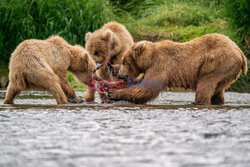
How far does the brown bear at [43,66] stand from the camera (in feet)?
18.7

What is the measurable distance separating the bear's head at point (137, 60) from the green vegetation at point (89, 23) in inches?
134

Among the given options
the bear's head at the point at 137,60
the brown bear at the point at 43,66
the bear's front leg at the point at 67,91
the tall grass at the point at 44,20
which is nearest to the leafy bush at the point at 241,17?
the tall grass at the point at 44,20

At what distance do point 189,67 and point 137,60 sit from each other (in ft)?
2.55

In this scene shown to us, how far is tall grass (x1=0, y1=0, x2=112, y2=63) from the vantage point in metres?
10.1

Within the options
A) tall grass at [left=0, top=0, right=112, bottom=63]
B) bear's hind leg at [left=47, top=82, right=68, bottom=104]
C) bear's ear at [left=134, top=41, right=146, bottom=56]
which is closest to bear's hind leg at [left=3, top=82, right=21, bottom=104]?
bear's hind leg at [left=47, top=82, right=68, bottom=104]

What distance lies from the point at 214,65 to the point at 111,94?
5.13 feet

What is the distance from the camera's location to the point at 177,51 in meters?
6.26

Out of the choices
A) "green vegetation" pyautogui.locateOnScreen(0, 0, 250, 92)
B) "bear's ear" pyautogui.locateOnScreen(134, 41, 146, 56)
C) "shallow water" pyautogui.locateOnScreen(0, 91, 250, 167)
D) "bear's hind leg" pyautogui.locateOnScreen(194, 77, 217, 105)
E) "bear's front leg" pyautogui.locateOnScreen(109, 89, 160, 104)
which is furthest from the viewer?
"green vegetation" pyautogui.locateOnScreen(0, 0, 250, 92)

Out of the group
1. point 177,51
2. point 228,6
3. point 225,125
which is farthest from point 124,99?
point 228,6

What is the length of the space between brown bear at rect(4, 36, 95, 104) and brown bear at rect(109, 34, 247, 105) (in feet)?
2.74

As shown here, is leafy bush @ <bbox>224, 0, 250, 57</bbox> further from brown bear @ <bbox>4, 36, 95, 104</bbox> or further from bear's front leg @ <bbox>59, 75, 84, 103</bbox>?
bear's front leg @ <bbox>59, 75, 84, 103</bbox>

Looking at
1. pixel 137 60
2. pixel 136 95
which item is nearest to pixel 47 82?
pixel 136 95

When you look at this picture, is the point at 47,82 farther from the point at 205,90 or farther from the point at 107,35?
the point at 205,90

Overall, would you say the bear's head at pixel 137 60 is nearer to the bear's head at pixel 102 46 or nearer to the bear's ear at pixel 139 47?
the bear's ear at pixel 139 47
